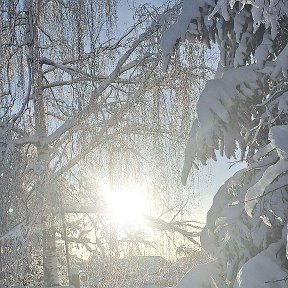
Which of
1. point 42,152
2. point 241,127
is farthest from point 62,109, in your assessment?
point 241,127

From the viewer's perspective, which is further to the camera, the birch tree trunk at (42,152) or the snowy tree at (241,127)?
the birch tree trunk at (42,152)

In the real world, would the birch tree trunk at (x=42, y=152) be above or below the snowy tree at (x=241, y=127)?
above

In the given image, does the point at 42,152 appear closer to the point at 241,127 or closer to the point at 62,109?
the point at 62,109

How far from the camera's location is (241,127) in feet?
10.8

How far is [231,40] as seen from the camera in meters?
3.40

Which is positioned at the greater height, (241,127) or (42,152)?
(42,152)

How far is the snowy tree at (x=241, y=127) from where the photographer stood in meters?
2.64

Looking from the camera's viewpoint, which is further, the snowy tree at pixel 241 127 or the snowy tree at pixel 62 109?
the snowy tree at pixel 62 109

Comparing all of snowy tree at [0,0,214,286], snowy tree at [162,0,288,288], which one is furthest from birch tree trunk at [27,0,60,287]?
snowy tree at [162,0,288,288]

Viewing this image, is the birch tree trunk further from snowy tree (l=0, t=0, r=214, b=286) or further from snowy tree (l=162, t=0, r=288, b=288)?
snowy tree (l=162, t=0, r=288, b=288)

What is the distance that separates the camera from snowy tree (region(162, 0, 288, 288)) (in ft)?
8.66

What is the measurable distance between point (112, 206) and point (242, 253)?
4.01 m

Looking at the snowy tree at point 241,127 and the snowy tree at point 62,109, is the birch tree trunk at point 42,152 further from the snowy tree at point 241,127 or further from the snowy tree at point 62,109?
the snowy tree at point 241,127

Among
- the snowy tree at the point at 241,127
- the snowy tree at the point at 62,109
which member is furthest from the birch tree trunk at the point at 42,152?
the snowy tree at the point at 241,127
